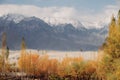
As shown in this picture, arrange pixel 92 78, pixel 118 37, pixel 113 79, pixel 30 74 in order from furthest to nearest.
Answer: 1. pixel 30 74
2. pixel 92 78
3. pixel 118 37
4. pixel 113 79

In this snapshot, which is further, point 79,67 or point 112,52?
point 79,67

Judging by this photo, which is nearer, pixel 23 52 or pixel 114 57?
pixel 114 57

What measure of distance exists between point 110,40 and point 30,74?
8736cm

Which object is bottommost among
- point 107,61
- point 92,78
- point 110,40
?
point 92,78

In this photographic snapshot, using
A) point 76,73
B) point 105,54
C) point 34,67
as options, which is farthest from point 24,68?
point 105,54

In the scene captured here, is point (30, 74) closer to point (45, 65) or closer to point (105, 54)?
point (45, 65)

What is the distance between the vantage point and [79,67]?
119m

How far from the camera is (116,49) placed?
50906 millimetres

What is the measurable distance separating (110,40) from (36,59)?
107924mm

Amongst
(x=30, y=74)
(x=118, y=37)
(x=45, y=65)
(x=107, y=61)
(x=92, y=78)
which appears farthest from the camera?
(x=45, y=65)

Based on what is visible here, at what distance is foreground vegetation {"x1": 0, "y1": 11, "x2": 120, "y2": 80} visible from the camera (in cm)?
5116

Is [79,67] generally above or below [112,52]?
below

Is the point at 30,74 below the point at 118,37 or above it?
below

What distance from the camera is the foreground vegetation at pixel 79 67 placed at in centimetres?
5116
